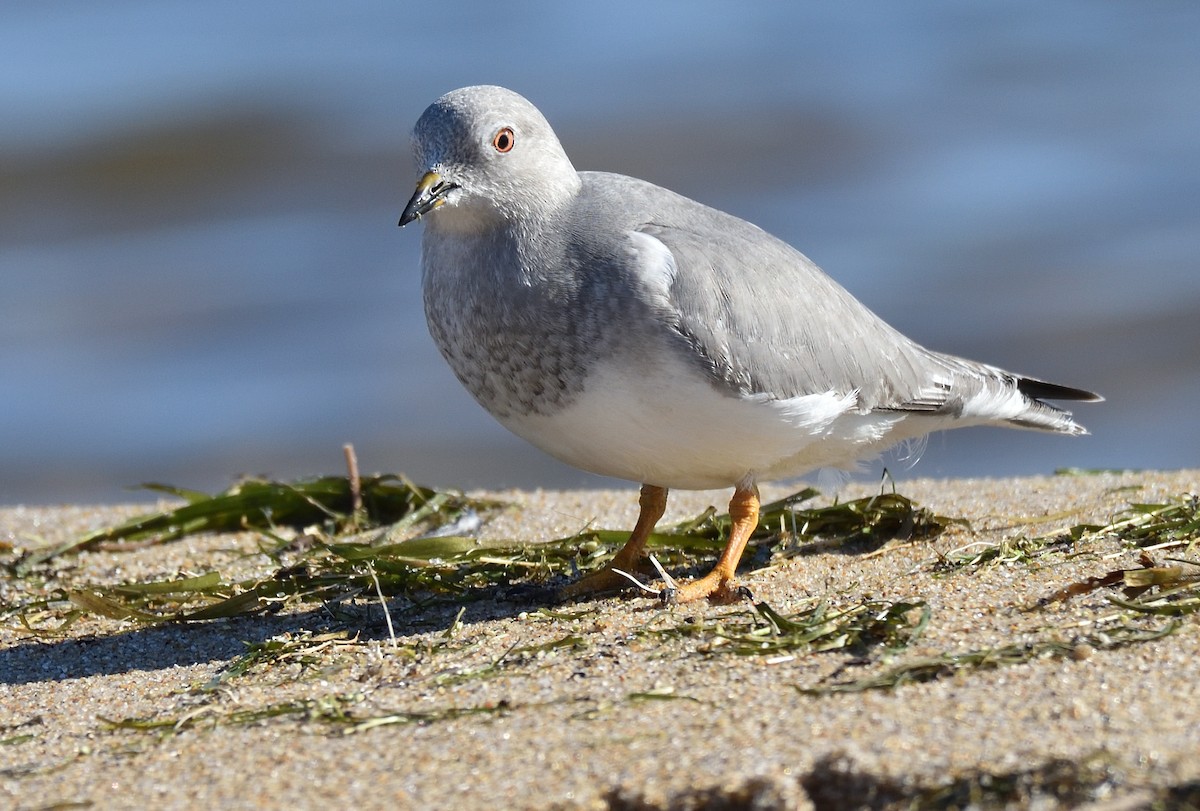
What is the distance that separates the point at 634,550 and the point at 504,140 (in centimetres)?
163

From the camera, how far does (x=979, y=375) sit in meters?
6.12

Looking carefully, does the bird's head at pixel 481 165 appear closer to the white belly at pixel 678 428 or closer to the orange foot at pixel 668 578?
the white belly at pixel 678 428

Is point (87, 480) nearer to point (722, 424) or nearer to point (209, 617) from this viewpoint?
point (209, 617)

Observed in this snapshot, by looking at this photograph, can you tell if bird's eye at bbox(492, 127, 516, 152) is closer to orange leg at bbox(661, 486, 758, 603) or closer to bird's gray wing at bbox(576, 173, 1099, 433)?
bird's gray wing at bbox(576, 173, 1099, 433)

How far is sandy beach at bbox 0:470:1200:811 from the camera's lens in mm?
3170

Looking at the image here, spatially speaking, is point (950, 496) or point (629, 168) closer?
point (950, 496)

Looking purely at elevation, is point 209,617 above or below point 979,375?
below

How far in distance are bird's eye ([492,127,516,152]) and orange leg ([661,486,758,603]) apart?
1537 millimetres

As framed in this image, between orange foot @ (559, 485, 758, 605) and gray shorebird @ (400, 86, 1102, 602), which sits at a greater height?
gray shorebird @ (400, 86, 1102, 602)

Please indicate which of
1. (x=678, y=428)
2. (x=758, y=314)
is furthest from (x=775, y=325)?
(x=678, y=428)

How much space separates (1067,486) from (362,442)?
6.46 metres

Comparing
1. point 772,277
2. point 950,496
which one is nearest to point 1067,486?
point 950,496

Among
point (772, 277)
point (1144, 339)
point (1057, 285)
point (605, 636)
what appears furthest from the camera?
point (1057, 285)

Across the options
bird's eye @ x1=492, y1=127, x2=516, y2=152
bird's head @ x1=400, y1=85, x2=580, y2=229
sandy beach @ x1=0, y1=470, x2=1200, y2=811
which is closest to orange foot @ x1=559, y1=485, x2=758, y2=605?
sandy beach @ x1=0, y1=470, x2=1200, y2=811
